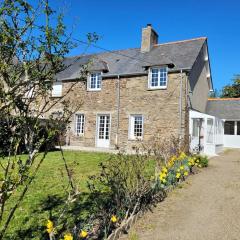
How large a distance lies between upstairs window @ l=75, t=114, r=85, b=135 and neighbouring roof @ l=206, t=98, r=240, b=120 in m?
12.0

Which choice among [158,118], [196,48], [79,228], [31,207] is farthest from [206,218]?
[196,48]

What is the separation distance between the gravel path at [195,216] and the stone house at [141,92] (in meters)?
9.96

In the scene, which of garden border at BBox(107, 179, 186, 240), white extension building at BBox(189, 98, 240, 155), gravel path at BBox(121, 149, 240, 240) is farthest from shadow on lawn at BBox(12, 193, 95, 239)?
white extension building at BBox(189, 98, 240, 155)

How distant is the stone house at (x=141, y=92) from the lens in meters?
19.2

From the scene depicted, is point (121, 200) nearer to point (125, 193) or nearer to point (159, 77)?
point (125, 193)

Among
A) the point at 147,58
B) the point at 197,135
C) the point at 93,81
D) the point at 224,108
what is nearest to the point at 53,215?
the point at 197,135

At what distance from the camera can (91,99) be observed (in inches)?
896

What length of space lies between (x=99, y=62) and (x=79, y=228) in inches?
762

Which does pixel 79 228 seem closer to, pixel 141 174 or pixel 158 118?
pixel 141 174

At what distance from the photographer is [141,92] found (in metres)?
20.5

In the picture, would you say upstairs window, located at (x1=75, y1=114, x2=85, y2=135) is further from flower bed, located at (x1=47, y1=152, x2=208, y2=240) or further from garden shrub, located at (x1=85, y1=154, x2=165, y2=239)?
garden shrub, located at (x1=85, y1=154, x2=165, y2=239)

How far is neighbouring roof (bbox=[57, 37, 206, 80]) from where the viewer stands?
1976 cm

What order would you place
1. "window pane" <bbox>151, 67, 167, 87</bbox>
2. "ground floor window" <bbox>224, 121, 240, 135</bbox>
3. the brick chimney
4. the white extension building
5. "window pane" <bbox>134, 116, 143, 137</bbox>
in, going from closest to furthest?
"window pane" <bbox>151, 67, 167, 87</bbox>, the white extension building, "window pane" <bbox>134, 116, 143, 137</bbox>, the brick chimney, "ground floor window" <bbox>224, 121, 240, 135</bbox>

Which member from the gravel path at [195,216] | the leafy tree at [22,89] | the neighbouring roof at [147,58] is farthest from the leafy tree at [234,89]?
the leafy tree at [22,89]
